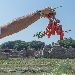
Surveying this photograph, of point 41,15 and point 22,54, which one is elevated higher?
point 22,54

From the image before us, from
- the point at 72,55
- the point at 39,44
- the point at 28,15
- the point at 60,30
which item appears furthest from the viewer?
the point at 39,44

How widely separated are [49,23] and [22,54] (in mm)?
72941

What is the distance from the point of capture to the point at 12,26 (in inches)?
147

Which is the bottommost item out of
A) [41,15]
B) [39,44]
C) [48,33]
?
[48,33]

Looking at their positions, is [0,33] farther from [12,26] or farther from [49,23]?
[49,23]

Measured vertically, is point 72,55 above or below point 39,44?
below

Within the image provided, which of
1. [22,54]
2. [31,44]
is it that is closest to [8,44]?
[31,44]

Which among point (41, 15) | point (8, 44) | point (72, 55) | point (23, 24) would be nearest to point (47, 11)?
point (41, 15)

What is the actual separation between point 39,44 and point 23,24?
151241 mm

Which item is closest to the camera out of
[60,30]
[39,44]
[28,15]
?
[60,30]

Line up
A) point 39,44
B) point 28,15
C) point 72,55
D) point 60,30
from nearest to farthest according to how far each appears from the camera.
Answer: point 60,30, point 28,15, point 72,55, point 39,44

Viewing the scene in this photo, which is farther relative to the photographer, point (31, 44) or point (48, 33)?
point (31, 44)

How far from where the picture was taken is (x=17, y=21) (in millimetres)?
3754

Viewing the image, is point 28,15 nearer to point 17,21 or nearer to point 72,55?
Result: point 17,21
